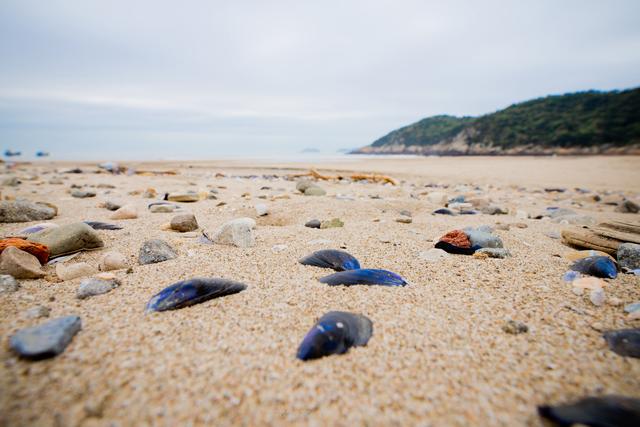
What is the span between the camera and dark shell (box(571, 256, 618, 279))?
6.59ft

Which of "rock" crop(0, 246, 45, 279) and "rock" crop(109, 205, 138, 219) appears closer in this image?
"rock" crop(0, 246, 45, 279)

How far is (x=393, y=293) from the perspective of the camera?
1820mm

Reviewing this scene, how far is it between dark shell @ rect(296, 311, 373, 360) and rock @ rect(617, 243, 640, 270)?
2.14 meters

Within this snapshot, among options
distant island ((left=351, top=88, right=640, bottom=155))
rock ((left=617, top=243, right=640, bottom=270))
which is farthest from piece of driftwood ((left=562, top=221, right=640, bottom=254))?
distant island ((left=351, top=88, right=640, bottom=155))

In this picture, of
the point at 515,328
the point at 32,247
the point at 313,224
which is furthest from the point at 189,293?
the point at 313,224

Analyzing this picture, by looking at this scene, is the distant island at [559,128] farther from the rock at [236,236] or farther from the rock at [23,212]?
the rock at [23,212]

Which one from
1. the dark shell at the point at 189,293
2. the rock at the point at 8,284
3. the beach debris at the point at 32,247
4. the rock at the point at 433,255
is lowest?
the rock at the point at 433,255

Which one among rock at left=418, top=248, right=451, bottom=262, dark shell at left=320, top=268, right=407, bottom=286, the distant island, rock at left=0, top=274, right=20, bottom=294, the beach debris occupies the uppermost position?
the distant island

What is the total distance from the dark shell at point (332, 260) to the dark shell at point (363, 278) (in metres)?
0.17

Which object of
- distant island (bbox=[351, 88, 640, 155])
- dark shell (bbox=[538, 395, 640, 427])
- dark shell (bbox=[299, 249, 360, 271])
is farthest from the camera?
distant island (bbox=[351, 88, 640, 155])

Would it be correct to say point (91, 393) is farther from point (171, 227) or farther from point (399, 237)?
point (399, 237)

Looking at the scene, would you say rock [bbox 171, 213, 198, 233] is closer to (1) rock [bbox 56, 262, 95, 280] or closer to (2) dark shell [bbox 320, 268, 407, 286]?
(1) rock [bbox 56, 262, 95, 280]

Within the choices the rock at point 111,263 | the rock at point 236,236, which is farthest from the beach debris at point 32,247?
the rock at point 236,236

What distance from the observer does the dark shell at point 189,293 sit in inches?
61.7
